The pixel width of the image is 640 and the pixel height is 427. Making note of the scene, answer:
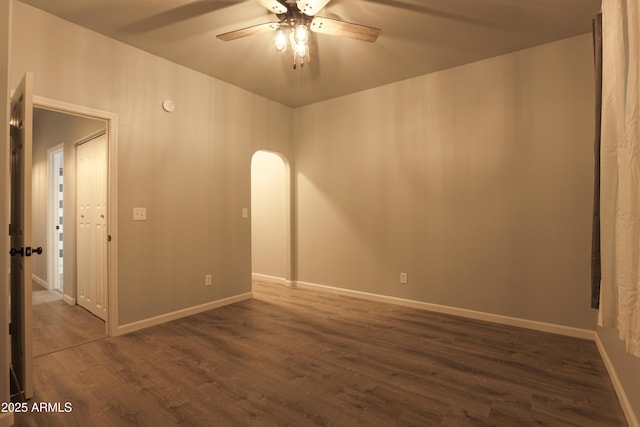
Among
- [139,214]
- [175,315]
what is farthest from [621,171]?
[175,315]

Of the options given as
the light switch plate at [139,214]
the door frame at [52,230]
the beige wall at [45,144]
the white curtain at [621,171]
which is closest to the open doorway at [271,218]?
the light switch plate at [139,214]

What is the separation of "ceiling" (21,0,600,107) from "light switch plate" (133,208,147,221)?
1560 millimetres

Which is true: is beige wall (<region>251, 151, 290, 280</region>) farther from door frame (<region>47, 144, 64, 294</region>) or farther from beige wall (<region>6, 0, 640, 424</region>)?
door frame (<region>47, 144, 64, 294</region>)

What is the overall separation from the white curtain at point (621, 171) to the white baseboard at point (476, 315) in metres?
1.96

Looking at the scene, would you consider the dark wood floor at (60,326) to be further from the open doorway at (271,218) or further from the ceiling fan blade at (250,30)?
the ceiling fan blade at (250,30)

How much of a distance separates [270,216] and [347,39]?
318cm

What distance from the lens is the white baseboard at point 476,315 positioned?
295 centimetres

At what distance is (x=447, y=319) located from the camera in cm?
345

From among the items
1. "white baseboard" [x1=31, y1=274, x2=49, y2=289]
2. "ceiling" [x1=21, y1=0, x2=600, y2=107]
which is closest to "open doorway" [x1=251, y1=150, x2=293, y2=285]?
"ceiling" [x1=21, y1=0, x2=600, y2=107]

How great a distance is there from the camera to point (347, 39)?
9.77 ft

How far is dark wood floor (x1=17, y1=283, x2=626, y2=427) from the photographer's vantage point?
1.83 m

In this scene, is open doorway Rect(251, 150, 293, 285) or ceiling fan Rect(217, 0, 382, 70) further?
open doorway Rect(251, 150, 293, 285)

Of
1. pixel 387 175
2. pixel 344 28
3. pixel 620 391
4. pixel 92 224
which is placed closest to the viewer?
pixel 620 391

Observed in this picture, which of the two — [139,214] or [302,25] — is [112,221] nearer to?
[139,214]
